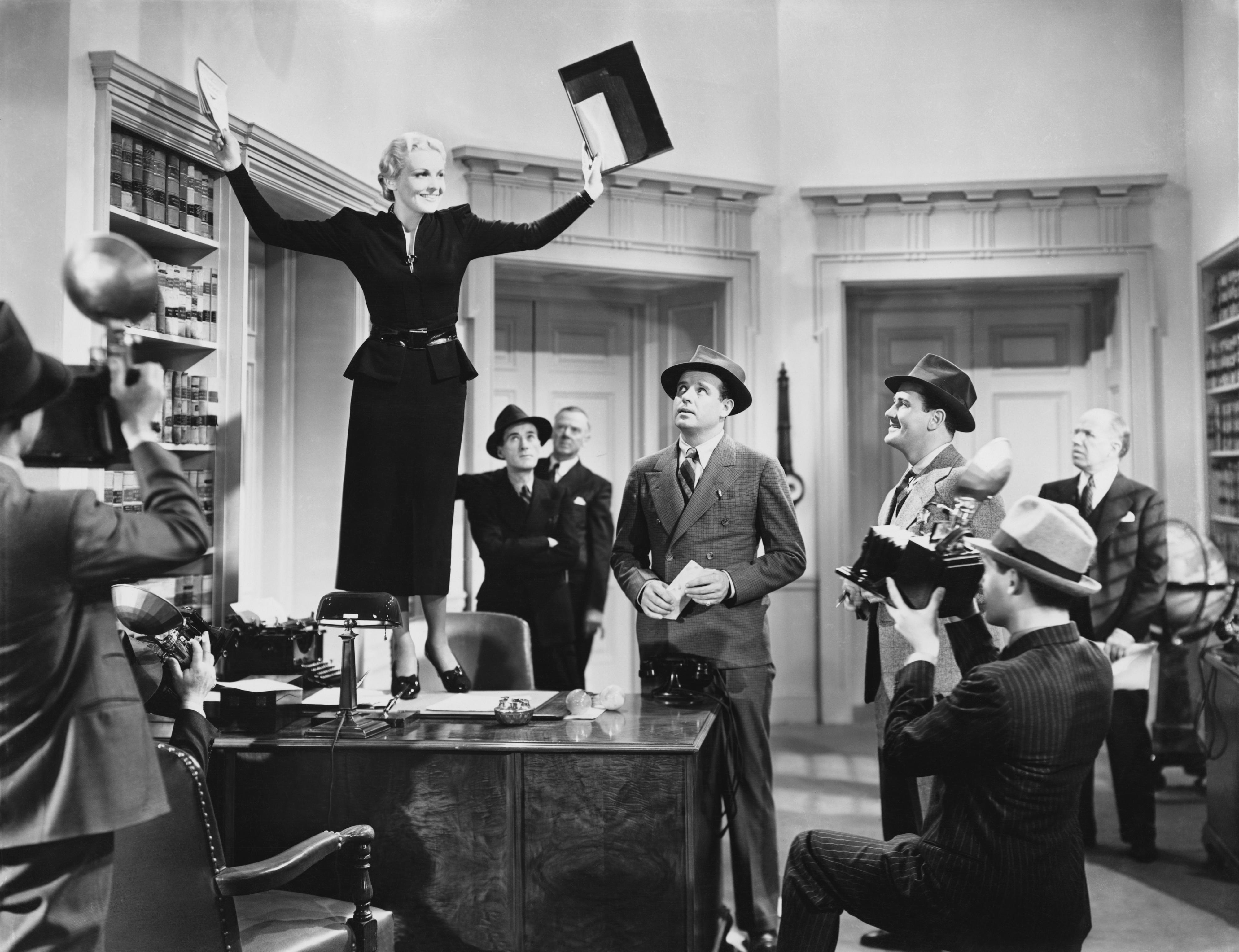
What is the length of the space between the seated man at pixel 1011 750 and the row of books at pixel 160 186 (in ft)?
8.61

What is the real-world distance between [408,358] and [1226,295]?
446 cm

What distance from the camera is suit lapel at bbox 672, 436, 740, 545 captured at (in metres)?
3.44

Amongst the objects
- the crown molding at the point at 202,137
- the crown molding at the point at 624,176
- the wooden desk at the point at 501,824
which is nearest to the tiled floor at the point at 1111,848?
the wooden desk at the point at 501,824

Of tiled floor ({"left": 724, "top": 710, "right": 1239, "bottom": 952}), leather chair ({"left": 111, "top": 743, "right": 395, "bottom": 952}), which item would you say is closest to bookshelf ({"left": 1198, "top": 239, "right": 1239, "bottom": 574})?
tiled floor ({"left": 724, "top": 710, "right": 1239, "bottom": 952})

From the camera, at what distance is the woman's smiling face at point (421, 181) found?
314 cm

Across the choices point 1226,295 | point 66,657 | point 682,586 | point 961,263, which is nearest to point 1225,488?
point 1226,295

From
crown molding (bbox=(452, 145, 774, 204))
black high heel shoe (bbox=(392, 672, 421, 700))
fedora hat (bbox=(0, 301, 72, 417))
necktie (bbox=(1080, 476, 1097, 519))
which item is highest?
crown molding (bbox=(452, 145, 774, 204))

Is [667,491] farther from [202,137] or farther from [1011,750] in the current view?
[202,137]

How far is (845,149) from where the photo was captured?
21.5 feet

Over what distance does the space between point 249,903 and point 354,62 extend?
348cm

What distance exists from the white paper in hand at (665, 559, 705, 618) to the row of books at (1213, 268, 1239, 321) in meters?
3.69

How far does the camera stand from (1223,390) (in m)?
5.64

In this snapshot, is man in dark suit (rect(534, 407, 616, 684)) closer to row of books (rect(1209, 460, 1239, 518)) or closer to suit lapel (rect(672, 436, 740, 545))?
suit lapel (rect(672, 436, 740, 545))

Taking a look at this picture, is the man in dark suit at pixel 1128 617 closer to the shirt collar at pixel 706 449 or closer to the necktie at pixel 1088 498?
the necktie at pixel 1088 498
